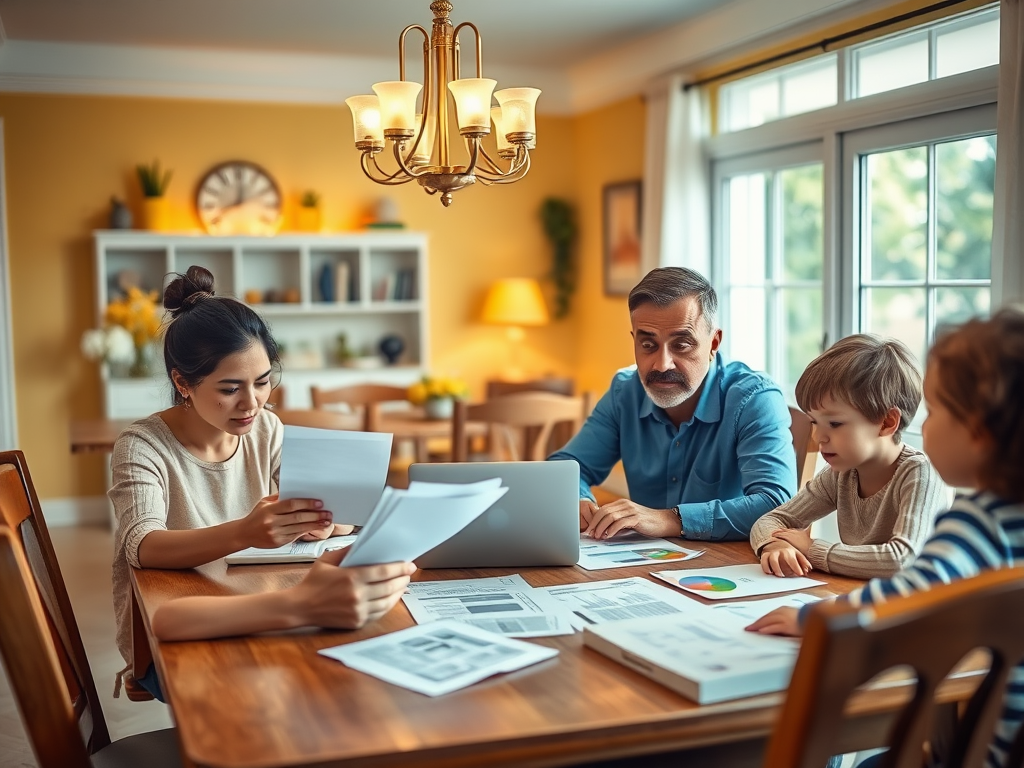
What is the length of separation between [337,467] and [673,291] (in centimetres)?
101

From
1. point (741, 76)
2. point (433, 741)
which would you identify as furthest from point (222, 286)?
point (433, 741)

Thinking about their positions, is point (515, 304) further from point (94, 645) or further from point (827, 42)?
point (94, 645)

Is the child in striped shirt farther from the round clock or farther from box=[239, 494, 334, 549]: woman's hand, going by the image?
the round clock

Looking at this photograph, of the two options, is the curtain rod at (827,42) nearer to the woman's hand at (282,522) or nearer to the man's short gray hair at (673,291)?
the man's short gray hair at (673,291)

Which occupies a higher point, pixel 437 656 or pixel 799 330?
pixel 799 330

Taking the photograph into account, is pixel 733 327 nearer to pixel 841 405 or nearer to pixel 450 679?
pixel 841 405

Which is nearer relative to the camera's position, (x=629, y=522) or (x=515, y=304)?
(x=629, y=522)

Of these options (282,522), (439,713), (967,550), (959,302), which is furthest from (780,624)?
(959,302)

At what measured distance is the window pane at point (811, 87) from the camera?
14.0 feet

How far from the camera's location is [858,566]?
67.6 inches

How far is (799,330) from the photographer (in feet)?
15.3

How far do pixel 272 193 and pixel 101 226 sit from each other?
963mm

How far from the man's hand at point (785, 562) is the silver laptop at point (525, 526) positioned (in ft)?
1.12

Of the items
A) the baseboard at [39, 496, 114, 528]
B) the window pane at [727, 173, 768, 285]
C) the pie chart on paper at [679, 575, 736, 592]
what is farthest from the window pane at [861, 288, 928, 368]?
the baseboard at [39, 496, 114, 528]
